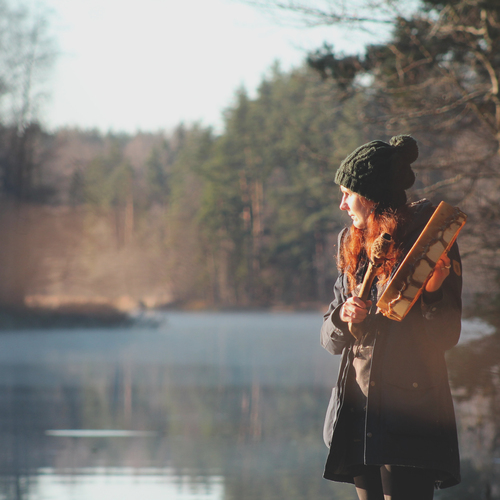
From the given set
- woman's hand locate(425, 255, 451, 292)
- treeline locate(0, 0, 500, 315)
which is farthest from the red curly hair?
treeline locate(0, 0, 500, 315)

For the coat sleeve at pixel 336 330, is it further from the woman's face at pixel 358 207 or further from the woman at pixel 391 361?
the woman's face at pixel 358 207

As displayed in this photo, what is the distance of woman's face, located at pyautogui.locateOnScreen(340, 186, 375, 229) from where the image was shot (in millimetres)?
2090

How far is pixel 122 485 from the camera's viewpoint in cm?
469

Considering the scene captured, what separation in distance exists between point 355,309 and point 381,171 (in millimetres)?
384

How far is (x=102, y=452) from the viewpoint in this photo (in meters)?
5.66

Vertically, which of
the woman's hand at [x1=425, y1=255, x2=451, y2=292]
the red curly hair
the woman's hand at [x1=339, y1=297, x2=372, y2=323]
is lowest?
the woman's hand at [x1=339, y1=297, x2=372, y2=323]

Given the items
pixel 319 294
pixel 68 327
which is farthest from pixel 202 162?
pixel 68 327

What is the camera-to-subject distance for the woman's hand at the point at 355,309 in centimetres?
199

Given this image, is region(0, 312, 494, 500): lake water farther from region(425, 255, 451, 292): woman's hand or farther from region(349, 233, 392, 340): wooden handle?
region(425, 255, 451, 292): woman's hand

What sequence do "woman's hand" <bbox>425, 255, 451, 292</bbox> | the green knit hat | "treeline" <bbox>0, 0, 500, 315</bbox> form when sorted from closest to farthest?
1. "woman's hand" <bbox>425, 255, 451, 292</bbox>
2. the green knit hat
3. "treeline" <bbox>0, 0, 500, 315</bbox>

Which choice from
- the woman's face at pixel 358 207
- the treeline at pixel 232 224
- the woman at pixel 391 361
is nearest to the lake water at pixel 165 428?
the woman at pixel 391 361

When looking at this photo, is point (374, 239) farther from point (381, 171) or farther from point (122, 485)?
point (122, 485)

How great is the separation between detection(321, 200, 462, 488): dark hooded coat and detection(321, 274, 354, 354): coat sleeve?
76mm

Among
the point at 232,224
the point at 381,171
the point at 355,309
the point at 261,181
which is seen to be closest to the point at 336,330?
the point at 355,309
